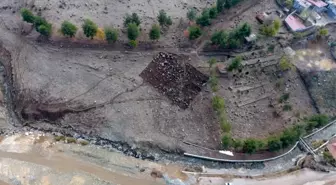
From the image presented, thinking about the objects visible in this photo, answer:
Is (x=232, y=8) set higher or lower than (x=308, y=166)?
higher

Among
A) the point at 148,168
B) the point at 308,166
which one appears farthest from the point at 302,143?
the point at 148,168

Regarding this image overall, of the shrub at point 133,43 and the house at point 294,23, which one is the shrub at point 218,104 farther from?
the house at point 294,23

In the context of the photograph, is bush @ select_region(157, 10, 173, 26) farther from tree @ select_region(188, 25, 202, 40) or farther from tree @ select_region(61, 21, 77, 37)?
tree @ select_region(61, 21, 77, 37)

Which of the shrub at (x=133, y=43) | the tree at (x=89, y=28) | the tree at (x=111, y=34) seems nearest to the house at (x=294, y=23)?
the shrub at (x=133, y=43)

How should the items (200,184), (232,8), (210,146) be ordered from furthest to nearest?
(232,8) → (210,146) → (200,184)

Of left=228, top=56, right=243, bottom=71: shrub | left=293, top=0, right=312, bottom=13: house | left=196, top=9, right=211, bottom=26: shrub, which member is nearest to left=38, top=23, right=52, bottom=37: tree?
left=196, top=9, right=211, bottom=26: shrub

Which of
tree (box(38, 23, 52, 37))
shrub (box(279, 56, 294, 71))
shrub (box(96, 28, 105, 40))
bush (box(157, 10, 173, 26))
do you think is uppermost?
bush (box(157, 10, 173, 26))

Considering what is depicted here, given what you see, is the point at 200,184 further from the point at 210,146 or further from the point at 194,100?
the point at 194,100
